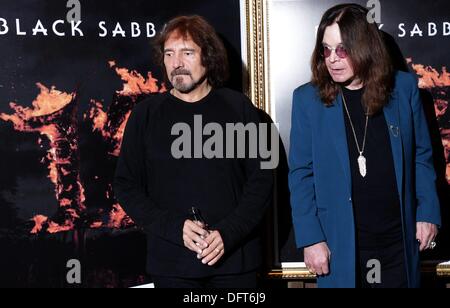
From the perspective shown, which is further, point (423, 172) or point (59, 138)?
point (59, 138)

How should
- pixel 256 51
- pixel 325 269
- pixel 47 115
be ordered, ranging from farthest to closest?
1. pixel 256 51
2. pixel 47 115
3. pixel 325 269

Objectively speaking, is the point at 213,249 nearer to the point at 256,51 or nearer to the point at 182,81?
the point at 182,81

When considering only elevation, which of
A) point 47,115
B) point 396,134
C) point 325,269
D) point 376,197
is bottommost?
point 325,269

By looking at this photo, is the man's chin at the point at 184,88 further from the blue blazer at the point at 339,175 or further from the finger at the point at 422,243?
the finger at the point at 422,243

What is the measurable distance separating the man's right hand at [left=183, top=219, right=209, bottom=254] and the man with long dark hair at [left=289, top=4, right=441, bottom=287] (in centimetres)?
44

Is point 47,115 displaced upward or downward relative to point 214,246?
upward

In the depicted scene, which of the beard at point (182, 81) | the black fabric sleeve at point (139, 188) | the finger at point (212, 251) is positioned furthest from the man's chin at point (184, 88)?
the finger at point (212, 251)

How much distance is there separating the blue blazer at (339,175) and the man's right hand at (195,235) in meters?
0.43

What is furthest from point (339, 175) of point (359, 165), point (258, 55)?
point (258, 55)

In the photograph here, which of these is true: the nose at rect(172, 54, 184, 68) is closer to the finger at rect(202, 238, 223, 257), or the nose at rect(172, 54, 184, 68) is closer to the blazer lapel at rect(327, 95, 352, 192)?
the blazer lapel at rect(327, 95, 352, 192)

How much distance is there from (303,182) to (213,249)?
1.67 feet

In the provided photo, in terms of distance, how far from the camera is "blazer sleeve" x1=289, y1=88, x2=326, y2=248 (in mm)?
3008

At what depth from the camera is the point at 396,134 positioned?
295 cm

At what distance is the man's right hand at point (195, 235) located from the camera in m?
2.91
